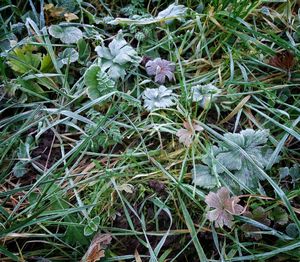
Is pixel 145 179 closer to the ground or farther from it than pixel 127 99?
closer to the ground

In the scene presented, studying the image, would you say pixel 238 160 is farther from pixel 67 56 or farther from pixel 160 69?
pixel 67 56

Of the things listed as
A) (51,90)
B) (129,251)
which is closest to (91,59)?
(51,90)

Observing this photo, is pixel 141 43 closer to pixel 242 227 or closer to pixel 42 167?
pixel 42 167

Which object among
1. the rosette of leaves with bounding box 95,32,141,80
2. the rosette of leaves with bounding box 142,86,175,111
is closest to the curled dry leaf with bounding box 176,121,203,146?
the rosette of leaves with bounding box 142,86,175,111

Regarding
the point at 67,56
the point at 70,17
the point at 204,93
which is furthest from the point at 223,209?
the point at 70,17

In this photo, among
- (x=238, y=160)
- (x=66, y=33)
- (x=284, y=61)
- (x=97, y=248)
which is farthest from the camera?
(x=66, y=33)

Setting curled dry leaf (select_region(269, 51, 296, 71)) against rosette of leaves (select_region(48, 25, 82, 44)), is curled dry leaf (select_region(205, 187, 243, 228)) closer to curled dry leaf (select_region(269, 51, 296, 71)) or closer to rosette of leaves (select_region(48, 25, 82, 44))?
curled dry leaf (select_region(269, 51, 296, 71))
